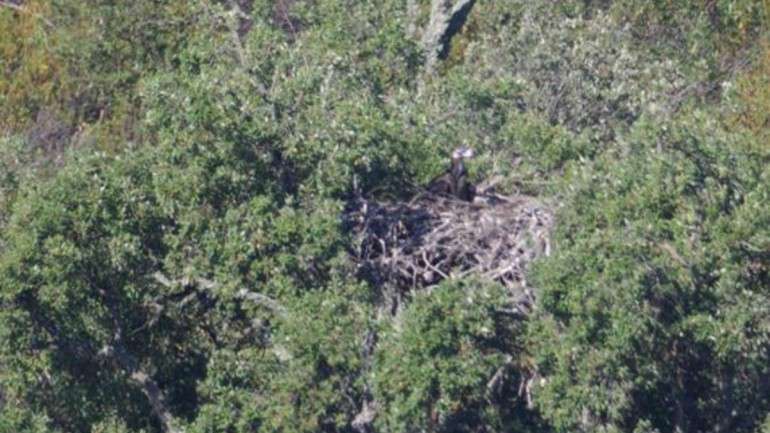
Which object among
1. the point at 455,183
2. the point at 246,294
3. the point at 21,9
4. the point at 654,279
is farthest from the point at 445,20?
the point at 654,279

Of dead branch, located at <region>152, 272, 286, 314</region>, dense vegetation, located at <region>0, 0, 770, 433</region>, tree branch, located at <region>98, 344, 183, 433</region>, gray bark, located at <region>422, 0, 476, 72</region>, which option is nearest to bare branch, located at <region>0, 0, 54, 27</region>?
gray bark, located at <region>422, 0, 476, 72</region>

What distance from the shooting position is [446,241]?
1094 centimetres

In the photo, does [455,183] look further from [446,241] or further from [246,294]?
[246,294]

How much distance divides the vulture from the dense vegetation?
15cm

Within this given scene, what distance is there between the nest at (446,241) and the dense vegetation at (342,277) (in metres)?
0.19

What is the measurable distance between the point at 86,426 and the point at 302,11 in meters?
5.36

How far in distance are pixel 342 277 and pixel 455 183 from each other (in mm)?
1097

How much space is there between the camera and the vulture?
37.0ft

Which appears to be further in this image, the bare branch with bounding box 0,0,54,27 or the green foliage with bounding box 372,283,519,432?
the bare branch with bounding box 0,0,54,27

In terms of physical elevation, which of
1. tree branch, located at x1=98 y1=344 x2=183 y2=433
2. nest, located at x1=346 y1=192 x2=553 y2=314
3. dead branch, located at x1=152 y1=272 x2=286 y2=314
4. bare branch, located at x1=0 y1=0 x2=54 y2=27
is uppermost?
nest, located at x1=346 y1=192 x2=553 y2=314

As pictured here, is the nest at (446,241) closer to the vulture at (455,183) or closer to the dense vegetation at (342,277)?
the vulture at (455,183)

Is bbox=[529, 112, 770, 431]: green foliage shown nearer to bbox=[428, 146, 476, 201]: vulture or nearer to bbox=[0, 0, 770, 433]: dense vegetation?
bbox=[0, 0, 770, 433]: dense vegetation

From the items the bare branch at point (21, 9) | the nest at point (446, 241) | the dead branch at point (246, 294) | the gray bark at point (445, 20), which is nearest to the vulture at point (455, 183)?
the nest at point (446, 241)

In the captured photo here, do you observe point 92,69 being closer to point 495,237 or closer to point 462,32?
point 462,32
